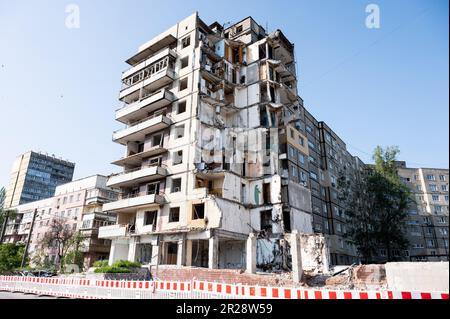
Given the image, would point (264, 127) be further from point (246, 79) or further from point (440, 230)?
point (440, 230)

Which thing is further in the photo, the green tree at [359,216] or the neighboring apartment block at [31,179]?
the neighboring apartment block at [31,179]

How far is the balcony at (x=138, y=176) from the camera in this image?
32.5 meters

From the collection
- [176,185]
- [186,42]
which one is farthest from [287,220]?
[186,42]

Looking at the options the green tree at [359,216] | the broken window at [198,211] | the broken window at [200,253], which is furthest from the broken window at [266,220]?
the green tree at [359,216]

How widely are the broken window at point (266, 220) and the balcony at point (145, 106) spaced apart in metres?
16.8

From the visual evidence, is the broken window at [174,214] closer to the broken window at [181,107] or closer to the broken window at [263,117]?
the broken window at [181,107]

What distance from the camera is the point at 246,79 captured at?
40562 mm

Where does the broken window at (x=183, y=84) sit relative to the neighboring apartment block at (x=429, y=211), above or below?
above

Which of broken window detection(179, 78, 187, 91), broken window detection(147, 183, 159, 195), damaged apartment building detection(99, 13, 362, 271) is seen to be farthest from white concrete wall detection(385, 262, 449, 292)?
broken window detection(179, 78, 187, 91)

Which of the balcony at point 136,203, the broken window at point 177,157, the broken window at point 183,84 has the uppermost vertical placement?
the broken window at point 183,84

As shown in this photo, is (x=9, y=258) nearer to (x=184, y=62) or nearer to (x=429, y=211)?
(x=184, y=62)

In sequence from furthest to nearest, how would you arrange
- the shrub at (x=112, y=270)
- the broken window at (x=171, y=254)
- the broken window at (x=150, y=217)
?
the broken window at (x=150, y=217) < the broken window at (x=171, y=254) < the shrub at (x=112, y=270)

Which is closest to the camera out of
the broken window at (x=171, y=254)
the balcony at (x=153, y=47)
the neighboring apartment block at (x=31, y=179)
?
the broken window at (x=171, y=254)
